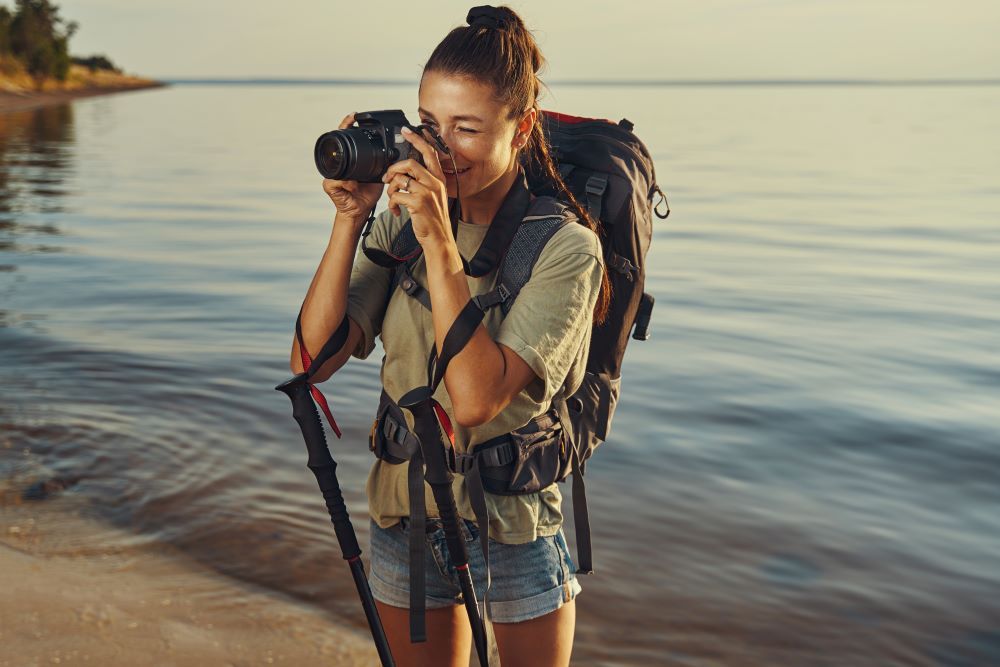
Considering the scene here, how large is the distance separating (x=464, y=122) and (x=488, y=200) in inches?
7.6

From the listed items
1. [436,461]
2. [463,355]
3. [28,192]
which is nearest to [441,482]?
[436,461]

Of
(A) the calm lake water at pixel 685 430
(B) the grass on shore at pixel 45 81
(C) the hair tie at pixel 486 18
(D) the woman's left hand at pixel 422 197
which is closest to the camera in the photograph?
(D) the woman's left hand at pixel 422 197

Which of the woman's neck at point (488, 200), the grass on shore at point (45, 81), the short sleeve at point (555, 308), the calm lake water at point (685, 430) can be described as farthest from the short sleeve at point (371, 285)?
the grass on shore at point (45, 81)

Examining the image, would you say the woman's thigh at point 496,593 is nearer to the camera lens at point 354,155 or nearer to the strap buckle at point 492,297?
the strap buckle at point 492,297

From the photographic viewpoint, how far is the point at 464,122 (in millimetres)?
2100

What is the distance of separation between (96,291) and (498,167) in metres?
8.91

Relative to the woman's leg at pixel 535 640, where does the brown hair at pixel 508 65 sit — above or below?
above

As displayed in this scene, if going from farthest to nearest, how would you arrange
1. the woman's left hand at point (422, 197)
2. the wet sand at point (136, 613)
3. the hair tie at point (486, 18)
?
the wet sand at point (136, 613)
the hair tie at point (486, 18)
the woman's left hand at point (422, 197)

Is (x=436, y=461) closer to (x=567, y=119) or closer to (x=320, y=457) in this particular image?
(x=320, y=457)

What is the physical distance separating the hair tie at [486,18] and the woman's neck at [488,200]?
0.30 meters

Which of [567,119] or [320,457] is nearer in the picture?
[320,457]

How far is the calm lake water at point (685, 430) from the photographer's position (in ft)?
14.7

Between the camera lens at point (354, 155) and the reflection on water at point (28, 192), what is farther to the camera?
the reflection on water at point (28, 192)

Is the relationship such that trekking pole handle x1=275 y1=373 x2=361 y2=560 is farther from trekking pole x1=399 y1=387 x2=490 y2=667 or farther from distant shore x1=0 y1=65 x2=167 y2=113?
distant shore x1=0 y1=65 x2=167 y2=113
